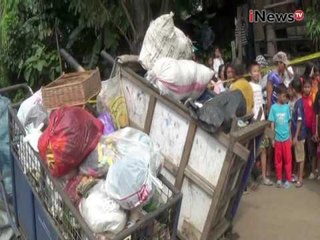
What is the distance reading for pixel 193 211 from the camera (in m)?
4.06

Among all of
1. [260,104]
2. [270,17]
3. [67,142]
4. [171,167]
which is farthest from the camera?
[270,17]

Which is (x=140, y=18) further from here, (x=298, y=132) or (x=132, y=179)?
(x=132, y=179)

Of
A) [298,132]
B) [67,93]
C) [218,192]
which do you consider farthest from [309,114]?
[67,93]

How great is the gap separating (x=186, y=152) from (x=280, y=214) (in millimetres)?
2000

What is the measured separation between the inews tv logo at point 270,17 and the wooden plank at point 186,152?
552cm

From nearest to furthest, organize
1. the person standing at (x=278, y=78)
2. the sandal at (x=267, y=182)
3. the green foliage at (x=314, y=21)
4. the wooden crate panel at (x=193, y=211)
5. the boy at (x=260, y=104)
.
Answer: the wooden crate panel at (x=193, y=211) → the boy at (x=260, y=104) → the sandal at (x=267, y=182) → the person standing at (x=278, y=78) → the green foliage at (x=314, y=21)

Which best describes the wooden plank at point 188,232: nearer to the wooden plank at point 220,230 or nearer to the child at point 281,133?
the wooden plank at point 220,230

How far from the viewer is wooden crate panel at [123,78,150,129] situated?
432 centimetres

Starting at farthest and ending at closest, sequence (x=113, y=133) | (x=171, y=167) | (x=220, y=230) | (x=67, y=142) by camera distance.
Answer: (x=220, y=230), (x=171, y=167), (x=113, y=133), (x=67, y=142)

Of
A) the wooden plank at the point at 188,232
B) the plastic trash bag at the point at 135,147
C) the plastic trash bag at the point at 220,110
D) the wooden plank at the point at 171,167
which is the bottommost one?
the wooden plank at the point at 188,232

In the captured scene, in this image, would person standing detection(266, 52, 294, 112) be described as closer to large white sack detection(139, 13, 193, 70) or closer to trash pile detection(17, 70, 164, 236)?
large white sack detection(139, 13, 193, 70)

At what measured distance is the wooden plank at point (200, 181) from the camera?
12.6 ft

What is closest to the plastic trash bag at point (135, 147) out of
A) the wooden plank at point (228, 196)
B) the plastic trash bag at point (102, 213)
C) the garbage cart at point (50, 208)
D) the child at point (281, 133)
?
the garbage cart at point (50, 208)

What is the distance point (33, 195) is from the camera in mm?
3604
